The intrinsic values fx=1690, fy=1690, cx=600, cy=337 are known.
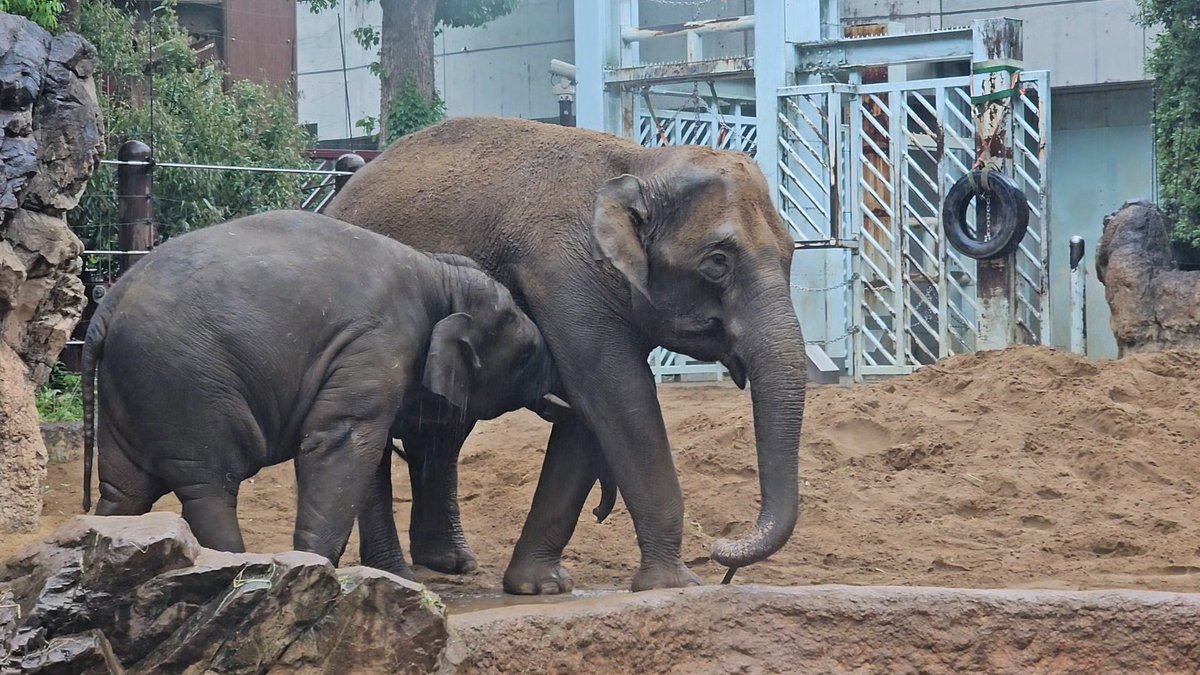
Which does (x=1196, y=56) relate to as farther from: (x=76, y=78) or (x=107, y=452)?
(x=107, y=452)

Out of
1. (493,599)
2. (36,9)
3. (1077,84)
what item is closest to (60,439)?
(36,9)

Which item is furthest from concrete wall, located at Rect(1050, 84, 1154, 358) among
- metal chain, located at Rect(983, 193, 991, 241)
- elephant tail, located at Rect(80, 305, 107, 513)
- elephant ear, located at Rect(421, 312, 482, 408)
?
elephant tail, located at Rect(80, 305, 107, 513)

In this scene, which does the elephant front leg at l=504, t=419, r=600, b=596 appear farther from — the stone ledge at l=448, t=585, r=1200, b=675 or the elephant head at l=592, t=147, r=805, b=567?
the stone ledge at l=448, t=585, r=1200, b=675

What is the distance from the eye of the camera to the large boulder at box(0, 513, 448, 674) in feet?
12.6

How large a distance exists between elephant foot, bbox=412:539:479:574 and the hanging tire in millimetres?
6134

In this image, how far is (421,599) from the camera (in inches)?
173

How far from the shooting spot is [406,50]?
59.8 ft

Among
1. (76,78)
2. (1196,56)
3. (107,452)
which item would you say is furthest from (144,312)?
(1196,56)

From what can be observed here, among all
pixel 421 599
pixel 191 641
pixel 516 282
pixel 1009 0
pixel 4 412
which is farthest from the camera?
pixel 1009 0

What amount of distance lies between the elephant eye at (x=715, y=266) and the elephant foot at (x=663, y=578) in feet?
3.67

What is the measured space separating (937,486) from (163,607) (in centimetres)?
566

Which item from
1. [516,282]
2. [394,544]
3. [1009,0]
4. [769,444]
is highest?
[1009,0]

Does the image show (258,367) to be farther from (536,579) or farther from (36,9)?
(36,9)

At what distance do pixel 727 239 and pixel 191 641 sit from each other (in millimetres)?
2882
